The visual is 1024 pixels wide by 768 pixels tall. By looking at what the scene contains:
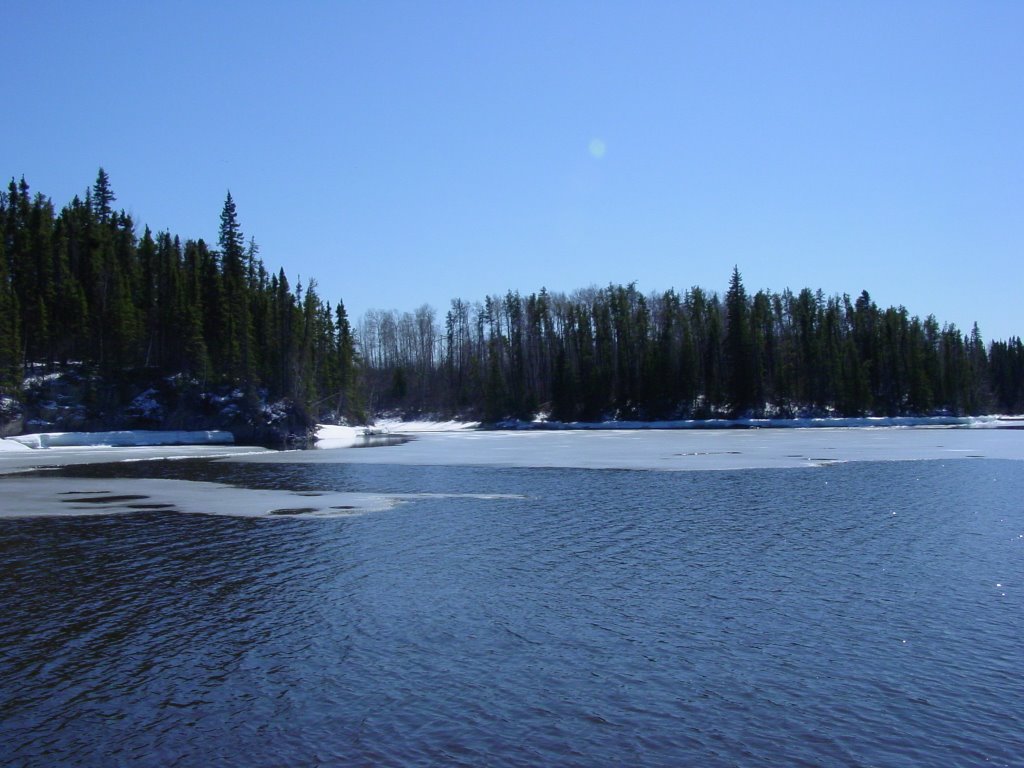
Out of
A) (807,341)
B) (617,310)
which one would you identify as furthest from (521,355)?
(807,341)

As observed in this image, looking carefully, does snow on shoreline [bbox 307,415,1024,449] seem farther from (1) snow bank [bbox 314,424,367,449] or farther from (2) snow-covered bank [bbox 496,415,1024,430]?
(1) snow bank [bbox 314,424,367,449]

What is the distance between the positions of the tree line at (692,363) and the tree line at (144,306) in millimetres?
35598

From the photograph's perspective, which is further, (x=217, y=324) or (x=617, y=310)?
(x=617, y=310)

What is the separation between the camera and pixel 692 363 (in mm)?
104000

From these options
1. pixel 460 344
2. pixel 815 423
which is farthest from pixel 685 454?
pixel 460 344

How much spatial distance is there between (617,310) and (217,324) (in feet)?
205

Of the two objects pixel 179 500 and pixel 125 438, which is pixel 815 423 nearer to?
pixel 125 438

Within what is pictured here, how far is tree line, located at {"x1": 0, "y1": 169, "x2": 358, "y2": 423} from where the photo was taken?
7688cm

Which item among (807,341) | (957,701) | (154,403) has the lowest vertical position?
(957,701)

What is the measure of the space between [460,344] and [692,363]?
4751 centimetres

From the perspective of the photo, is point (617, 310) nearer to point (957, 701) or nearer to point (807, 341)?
point (807, 341)

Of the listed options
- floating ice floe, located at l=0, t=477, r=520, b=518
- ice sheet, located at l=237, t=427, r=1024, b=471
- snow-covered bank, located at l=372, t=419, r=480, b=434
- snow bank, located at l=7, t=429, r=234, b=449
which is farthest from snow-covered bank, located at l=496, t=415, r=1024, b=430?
floating ice floe, located at l=0, t=477, r=520, b=518

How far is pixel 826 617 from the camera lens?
12516 mm

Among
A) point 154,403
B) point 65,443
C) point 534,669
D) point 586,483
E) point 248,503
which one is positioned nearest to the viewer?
point 534,669
